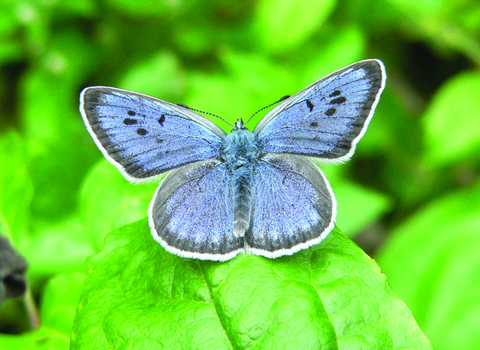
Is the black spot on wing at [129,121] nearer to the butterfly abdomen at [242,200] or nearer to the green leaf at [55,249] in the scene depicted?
the butterfly abdomen at [242,200]

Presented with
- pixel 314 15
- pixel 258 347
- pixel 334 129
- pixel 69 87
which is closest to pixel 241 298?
pixel 258 347

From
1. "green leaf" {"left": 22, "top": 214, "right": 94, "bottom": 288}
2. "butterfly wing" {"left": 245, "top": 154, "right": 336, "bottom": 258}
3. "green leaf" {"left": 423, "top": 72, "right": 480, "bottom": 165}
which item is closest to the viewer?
"butterfly wing" {"left": 245, "top": 154, "right": 336, "bottom": 258}

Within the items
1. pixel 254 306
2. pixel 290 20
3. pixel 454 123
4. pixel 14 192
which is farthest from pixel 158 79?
pixel 254 306

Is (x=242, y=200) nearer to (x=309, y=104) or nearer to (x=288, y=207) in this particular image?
(x=288, y=207)

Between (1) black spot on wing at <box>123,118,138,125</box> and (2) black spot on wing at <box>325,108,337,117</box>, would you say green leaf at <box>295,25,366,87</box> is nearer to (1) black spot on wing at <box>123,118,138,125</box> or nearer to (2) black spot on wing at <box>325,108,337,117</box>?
(2) black spot on wing at <box>325,108,337,117</box>

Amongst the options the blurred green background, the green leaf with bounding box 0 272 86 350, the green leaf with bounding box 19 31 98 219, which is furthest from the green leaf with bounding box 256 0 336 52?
the green leaf with bounding box 0 272 86 350

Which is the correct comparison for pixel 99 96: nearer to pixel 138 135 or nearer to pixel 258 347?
pixel 138 135

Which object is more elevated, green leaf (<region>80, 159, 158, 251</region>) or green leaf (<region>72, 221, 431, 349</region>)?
green leaf (<region>80, 159, 158, 251</region>)
